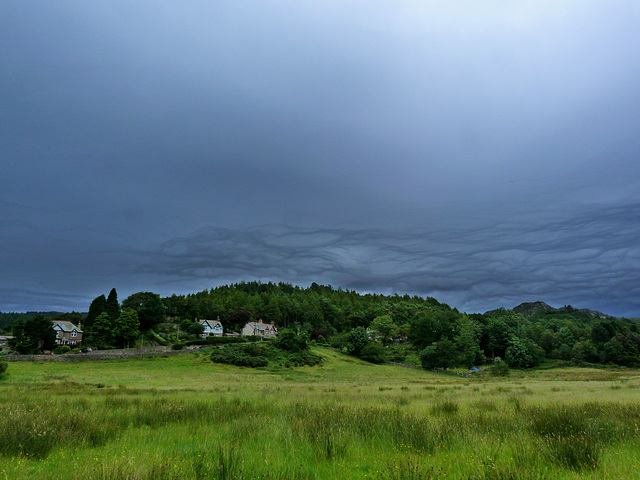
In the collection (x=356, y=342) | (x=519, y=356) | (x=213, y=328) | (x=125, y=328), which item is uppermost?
(x=125, y=328)

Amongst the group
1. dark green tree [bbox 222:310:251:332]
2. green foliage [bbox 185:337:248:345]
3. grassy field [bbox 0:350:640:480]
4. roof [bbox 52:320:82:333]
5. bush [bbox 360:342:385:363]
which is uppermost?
dark green tree [bbox 222:310:251:332]

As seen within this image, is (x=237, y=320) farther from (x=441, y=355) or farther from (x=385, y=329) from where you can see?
(x=441, y=355)

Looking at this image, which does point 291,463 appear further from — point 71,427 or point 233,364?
point 233,364

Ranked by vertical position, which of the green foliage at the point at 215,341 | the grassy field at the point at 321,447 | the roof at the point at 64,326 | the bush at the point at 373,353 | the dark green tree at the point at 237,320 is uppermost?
the dark green tree at the point at 237,320

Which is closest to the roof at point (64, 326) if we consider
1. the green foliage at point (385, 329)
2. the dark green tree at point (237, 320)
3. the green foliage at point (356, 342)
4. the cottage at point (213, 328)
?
the cottage at point (213, 328)

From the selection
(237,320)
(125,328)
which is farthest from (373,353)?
(125,328)

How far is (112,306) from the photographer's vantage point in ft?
260

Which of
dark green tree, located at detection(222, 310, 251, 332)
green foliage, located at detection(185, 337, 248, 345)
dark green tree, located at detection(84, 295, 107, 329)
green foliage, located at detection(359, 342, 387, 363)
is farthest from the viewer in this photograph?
dark green tree, located at detection(222, 310, 251, 332)

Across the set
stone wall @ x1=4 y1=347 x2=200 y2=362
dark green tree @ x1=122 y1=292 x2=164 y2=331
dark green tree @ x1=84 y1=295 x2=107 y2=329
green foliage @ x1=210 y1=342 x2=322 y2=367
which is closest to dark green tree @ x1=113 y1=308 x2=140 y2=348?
dark green tree @ x1=84 y1=295 x2=107 y2=329

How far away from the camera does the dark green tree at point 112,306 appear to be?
77938 mm

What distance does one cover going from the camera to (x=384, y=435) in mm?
7254

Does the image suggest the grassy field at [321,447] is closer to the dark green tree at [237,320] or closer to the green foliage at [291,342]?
the green foliage at [291,342]

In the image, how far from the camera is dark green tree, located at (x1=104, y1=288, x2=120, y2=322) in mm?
77938

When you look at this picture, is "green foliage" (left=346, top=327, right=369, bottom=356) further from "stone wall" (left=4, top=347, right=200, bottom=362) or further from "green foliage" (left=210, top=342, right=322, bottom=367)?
"stone wall" (left=4, top=347, right=200, bottom=362)
